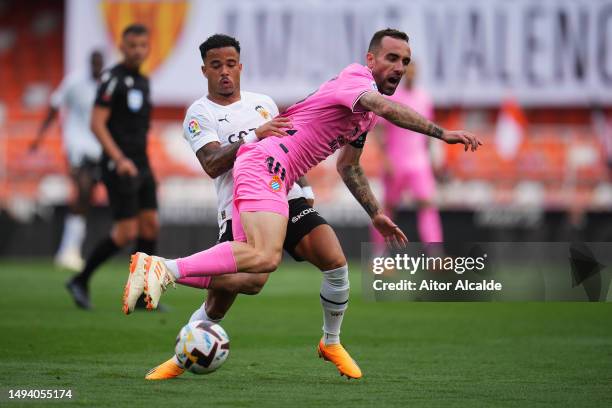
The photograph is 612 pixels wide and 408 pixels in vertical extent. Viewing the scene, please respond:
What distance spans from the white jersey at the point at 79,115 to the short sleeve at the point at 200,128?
25.5ft

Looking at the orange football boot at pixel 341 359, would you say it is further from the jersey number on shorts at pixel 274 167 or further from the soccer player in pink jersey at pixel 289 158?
the jersey number on shorts at pixel 274 167

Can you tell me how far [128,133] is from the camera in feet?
35.9

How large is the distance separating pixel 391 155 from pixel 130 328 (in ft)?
21.1

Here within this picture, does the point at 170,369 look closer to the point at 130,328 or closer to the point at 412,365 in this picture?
the point at 412,365

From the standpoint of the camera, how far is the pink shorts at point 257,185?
667 centimetres

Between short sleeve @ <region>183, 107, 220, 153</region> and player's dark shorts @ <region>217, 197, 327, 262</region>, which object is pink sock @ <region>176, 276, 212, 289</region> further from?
short sleeve @ <region>183, 107, 220, 153</region>

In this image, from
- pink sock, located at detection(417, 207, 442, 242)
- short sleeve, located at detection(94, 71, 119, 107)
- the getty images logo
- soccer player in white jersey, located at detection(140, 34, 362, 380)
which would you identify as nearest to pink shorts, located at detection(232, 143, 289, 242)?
soccer player in white jersey, located at detection(140, 34, 362, 380)

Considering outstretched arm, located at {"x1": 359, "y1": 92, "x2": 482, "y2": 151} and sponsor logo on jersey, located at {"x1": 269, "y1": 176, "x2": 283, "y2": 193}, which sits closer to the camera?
outstretched arm, located at {"x1": 359, "y1": 92, "x2": 482, "y2": 151}

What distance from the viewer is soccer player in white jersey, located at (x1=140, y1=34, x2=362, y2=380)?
22.4 feet

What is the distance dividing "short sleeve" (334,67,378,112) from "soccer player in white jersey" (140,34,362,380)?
351mm

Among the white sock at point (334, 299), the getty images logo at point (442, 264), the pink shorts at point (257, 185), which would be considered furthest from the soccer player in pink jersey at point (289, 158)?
the getty images logo at point (442, 264)

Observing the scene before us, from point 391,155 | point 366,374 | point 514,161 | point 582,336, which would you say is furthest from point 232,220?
point 514,161

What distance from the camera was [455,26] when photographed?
75.7ft

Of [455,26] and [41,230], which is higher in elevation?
[455,26]
